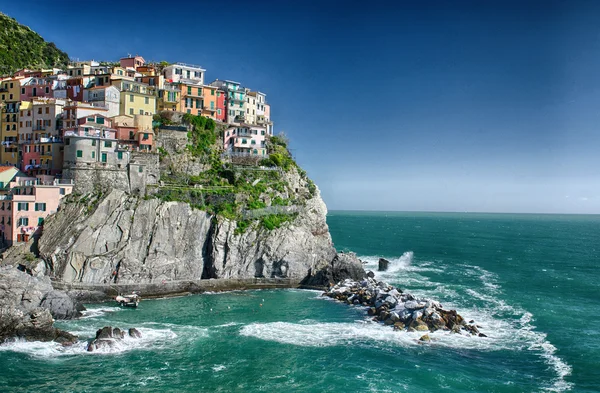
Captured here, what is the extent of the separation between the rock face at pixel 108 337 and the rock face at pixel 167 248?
1697 centimetres

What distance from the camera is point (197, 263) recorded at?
6359cm

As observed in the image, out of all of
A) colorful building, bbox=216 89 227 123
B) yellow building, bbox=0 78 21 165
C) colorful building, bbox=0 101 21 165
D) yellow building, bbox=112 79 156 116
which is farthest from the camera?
colorful building, bbox=216 89 227 123

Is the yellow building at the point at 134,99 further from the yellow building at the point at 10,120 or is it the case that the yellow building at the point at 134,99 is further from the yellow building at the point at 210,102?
the yellow building at the point at 10,120

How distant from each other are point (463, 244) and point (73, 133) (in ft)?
334

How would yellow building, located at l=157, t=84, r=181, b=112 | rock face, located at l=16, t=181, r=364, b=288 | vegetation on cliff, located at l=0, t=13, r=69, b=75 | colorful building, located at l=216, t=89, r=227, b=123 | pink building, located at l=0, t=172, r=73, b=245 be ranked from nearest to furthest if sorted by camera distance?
rock face, located at l=16, t=181, r=364, b=288 → pink building, located at l=0, t=172, r=73, b=245 → yellow building, located at l=157, t=84, r=181, b=112 → colorful building, located at l=216, t=89, r=227, b=123 → vegetation on cliff, located at l=0, t=13, r=69, b=75

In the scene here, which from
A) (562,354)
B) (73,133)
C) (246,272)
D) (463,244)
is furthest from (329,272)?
(463,244)

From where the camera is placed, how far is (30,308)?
145ft

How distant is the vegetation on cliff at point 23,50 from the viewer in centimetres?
10631

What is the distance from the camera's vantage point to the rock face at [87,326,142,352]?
3991cm

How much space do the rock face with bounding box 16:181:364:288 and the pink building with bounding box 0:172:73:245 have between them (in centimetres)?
146

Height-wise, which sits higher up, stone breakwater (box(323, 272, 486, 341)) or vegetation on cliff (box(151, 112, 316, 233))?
vegetation on cliff (box(151, 112, 316, 233))

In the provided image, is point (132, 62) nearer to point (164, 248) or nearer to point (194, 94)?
point (194, 94)

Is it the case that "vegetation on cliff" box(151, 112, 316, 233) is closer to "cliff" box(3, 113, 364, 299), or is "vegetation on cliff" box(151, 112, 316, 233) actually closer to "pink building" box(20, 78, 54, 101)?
"cliff" box(3, 113, 364, 299)

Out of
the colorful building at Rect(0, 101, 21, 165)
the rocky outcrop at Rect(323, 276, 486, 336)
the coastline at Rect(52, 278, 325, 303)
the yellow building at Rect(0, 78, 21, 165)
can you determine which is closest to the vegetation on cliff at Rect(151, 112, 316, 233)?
the coastline at Rect(52, 278, 325, 303)
